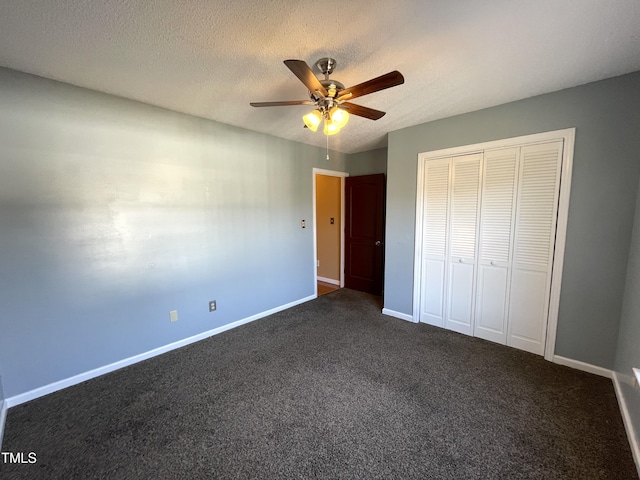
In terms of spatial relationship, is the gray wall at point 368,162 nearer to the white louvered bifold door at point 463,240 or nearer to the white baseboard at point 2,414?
the white louvered bifold door at point 463,240

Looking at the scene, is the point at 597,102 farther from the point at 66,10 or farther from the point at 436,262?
the point at 66,10

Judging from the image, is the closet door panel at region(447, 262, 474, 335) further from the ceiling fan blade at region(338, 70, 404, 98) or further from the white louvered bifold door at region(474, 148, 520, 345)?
the ceiling fan blade at region(338, 70, 404, 98)

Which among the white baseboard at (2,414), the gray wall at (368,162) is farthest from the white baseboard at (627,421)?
the white baseboard at (2,414)

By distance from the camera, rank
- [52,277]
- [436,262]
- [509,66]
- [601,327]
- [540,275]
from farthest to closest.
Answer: [436,262] < [540,275] < [601,327] < [52,277] < [509,66]

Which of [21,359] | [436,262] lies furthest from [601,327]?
[21,359]

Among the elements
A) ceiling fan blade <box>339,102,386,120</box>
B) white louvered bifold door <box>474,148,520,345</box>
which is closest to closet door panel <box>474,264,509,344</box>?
white louvered bifold door <box>474,148,520,345</box>

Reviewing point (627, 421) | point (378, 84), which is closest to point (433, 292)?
point (627, 421)

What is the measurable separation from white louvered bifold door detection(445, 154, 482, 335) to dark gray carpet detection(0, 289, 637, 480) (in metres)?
0.41

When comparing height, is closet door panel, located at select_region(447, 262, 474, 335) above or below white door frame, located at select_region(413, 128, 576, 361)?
below

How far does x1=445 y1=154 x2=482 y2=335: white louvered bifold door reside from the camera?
108 inches

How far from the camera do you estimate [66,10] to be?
1.31 metres

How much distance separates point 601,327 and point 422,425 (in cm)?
180

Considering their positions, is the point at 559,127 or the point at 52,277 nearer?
the point at 52,277

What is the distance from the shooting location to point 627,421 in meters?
1.65
